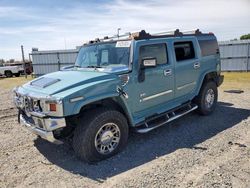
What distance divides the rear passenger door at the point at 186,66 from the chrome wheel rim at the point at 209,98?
0.72 meters

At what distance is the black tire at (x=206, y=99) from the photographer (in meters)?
6.35

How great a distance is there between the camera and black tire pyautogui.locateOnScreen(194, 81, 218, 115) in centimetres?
635

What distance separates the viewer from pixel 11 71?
25.0 meters

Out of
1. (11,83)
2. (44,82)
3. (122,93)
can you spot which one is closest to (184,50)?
(122,93)

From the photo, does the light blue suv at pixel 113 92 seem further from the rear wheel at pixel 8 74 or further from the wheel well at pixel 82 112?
the rear wheel at pixel 8 74

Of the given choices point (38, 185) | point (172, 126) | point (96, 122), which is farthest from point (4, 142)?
point (172, 126)

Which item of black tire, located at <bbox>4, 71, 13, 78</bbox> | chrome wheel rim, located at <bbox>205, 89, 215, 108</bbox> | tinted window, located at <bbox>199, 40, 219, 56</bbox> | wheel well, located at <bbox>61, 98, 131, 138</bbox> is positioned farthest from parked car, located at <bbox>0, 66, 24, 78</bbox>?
wheel well, located at <bbox>61, 98, 131, 138</bbox>

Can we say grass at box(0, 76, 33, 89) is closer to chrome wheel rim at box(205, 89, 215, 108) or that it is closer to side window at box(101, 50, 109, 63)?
side window at box(101, 50, 109, 63)

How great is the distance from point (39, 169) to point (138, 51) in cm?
273

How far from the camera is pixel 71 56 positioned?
20.4 metres

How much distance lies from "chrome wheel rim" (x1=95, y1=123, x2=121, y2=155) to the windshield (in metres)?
1.04

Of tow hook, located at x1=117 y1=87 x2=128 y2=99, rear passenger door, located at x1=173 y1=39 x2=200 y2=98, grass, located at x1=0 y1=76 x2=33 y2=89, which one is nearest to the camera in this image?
tow hook, located at x1=117 y1=87 x2=128 y2=99

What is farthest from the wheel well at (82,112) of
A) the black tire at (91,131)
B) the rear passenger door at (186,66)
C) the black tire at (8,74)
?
the black tire at (8,74)

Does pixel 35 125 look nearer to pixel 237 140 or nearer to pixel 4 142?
pixel 4 142
